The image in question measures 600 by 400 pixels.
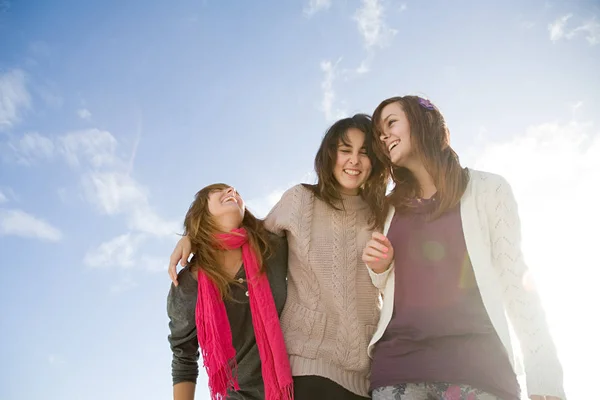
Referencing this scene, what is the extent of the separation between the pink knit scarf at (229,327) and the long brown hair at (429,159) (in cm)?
97

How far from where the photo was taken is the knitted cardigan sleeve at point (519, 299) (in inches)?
88.8

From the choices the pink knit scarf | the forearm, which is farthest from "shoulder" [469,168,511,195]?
the forearm

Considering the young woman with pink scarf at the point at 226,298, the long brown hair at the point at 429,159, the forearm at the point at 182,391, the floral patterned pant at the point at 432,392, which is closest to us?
the floral patterned pant at the point at 432,392

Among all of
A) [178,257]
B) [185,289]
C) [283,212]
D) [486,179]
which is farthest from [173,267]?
[486,179]

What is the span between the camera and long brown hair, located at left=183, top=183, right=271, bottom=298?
342 centimetres

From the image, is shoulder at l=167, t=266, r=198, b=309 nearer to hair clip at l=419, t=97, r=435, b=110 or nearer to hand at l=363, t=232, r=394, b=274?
hand at l=363, t=232, r=394, b=274

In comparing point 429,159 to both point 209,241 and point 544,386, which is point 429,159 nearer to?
point 544,386

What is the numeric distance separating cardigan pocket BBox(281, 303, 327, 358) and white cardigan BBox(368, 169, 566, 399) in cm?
34

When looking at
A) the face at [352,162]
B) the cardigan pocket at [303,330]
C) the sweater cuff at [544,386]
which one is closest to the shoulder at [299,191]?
the face at [352,162]

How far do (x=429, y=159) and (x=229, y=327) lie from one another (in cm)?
164

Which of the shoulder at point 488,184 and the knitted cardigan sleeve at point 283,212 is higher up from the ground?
the knitted cardigan sleeve at point 283,212

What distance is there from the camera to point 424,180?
3.08 meters

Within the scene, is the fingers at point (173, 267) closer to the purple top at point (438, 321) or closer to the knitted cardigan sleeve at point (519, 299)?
the purple top at point (438, 321)

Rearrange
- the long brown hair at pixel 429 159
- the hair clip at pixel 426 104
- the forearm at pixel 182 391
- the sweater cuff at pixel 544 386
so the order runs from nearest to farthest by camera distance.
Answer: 1. the sweater cuff at pixel 544 386
2. the long brown hair at pixel 429 159
3. the hair clip at pixel 426 104
4. the forearm at pixel 182 391
